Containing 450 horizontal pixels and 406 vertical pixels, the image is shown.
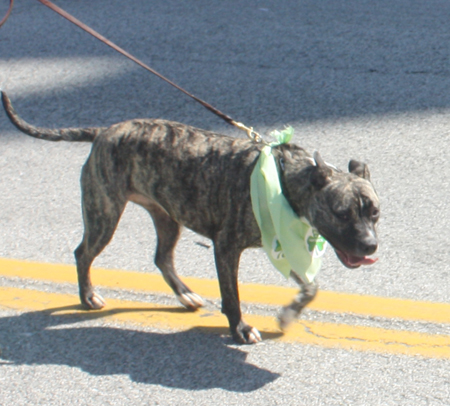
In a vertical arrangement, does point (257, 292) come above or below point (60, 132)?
below

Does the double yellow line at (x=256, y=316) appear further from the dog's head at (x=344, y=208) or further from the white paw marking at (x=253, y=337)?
the dog's head at (x=344, y=208)

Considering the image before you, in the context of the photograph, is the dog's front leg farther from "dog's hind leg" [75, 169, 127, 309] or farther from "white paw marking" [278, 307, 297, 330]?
"dog's hind leg" [75, 169, 127, 309]

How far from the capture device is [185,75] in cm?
700

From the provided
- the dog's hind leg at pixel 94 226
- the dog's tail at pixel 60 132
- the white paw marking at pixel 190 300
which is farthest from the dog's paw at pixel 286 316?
the dog's tail at pixel 60 132

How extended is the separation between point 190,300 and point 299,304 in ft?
1.90

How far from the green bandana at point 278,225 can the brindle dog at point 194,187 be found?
80 mm

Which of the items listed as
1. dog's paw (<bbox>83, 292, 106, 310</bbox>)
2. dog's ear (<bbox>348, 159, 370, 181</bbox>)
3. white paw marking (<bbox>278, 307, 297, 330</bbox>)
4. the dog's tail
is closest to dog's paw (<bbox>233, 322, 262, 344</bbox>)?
white paw marking (<bbox>278, 307, 297, 330</bbox>)

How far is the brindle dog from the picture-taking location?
11.1 feet

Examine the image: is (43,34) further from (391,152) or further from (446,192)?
(446,192)

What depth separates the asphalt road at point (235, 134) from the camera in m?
3.35

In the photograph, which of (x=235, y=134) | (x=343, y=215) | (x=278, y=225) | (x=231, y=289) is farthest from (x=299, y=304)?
(x=235, y=134)

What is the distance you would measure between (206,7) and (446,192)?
4676mm

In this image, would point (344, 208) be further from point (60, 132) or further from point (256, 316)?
point (60, 132)

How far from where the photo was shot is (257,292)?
13.3ft
